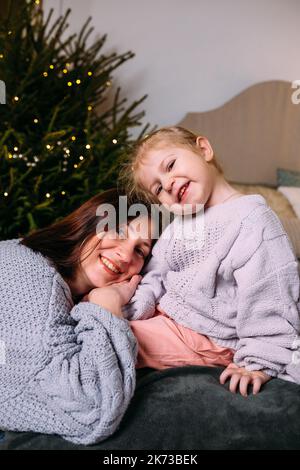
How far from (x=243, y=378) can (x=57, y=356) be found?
431 mm

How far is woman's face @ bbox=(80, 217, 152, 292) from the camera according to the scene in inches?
50.1

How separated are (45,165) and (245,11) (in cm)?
170

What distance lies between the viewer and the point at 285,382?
1.04m

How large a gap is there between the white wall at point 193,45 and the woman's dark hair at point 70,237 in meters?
1.71

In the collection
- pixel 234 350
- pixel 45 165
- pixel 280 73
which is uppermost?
pixel 280 73

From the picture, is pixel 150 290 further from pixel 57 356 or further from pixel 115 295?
pixel 57 356

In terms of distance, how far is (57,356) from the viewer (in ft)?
3.00

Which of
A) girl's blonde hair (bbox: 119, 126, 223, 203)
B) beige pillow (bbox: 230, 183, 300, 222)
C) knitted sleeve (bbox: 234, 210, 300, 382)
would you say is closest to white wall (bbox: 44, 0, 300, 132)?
beige pillow (bbox: 230, 183, 300, 222)

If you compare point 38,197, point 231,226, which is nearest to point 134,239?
point 231,226

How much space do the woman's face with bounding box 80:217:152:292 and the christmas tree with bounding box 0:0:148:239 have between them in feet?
2.02

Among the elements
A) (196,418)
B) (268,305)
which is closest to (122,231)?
(268,305)

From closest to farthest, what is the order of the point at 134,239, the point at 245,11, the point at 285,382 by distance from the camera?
the point at 285,382
the point at 134,239
the point at 245,11
